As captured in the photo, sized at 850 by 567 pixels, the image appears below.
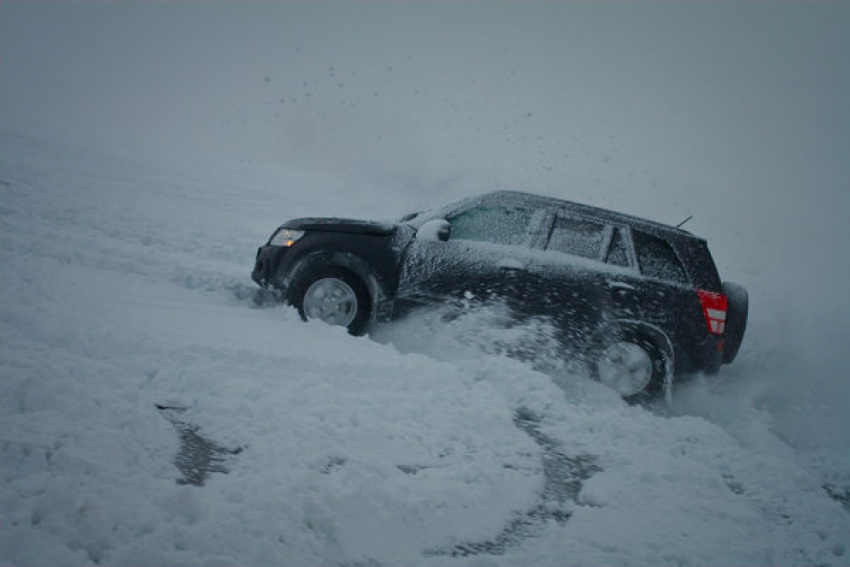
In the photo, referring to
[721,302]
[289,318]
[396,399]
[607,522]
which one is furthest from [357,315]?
[721,302]

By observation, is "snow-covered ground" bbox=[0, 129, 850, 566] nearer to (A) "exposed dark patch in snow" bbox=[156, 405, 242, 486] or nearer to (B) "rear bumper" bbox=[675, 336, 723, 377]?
(A) "exposed dark patch in snow" bbox=[156, 405, 242, 486]

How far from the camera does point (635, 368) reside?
14.5 ft

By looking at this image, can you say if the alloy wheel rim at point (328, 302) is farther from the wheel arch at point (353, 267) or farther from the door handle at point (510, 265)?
the door handle at point (510, 265)

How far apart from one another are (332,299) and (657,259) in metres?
3.09

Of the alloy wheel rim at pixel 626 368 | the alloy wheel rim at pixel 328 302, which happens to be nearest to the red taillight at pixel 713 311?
the alloy wheel rim at pixel 626 368

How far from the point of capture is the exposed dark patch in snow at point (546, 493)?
7.13 ft

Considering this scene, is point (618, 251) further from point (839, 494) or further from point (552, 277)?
point (839, 494)

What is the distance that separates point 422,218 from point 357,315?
3.99 ft

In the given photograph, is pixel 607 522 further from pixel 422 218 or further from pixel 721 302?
pixel 422 218

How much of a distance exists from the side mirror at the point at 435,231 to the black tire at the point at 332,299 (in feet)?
2.49

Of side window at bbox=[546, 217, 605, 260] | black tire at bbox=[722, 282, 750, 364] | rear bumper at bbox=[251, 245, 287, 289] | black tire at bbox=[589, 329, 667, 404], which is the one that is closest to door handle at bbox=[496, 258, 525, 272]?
side window at bbox=[546, 217, 605, 260]

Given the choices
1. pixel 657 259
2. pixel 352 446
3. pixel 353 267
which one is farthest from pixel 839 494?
pixel 353 267

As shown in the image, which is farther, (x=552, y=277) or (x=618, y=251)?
(x=618, y=251)

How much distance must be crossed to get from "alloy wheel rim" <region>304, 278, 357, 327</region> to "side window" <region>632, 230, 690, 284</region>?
278 centimetres
